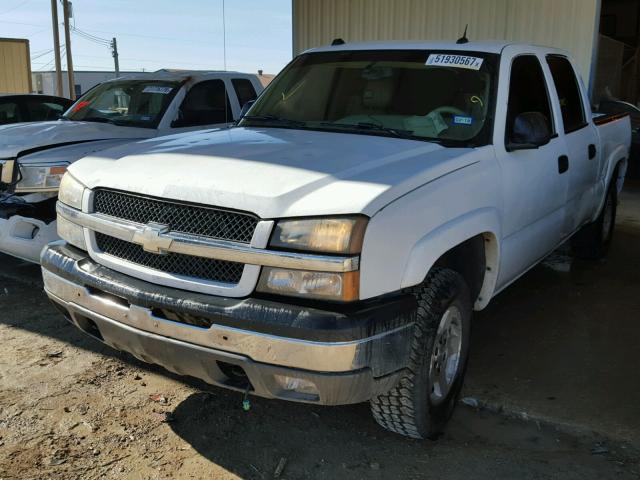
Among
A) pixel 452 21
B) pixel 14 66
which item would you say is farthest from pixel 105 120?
pixel 14 66

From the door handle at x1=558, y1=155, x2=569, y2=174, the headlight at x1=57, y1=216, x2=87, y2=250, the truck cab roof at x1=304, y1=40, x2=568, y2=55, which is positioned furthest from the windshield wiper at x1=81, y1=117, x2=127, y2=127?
the door handle at x1=558, y1=155, x2=569, y2=174

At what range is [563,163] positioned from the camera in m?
4.40

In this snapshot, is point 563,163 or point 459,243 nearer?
point 459,243

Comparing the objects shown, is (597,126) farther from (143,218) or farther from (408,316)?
(143,218)

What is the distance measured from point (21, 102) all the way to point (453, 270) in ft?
25.2

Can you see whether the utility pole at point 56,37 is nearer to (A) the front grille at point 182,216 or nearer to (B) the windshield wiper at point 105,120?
(B) the windshield wiper at point 105,120

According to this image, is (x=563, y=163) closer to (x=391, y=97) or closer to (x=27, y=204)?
(x=391, y=97)

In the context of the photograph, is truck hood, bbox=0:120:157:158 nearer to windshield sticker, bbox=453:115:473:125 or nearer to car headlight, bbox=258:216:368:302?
windshield sticker, bbox=453:115:473:125

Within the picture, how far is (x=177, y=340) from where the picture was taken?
267cm

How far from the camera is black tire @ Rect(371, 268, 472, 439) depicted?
2.78 meters

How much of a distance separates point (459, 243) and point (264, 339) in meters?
1.07

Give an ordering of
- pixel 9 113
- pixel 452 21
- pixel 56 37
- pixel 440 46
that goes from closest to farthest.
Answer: pixel 440 46, pixel 9 113, pixel 452 21, pixel 56 37

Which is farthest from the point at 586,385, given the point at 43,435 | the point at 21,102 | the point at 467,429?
the point at 21,102

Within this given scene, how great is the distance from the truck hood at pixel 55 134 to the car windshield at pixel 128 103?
0.21 meters
